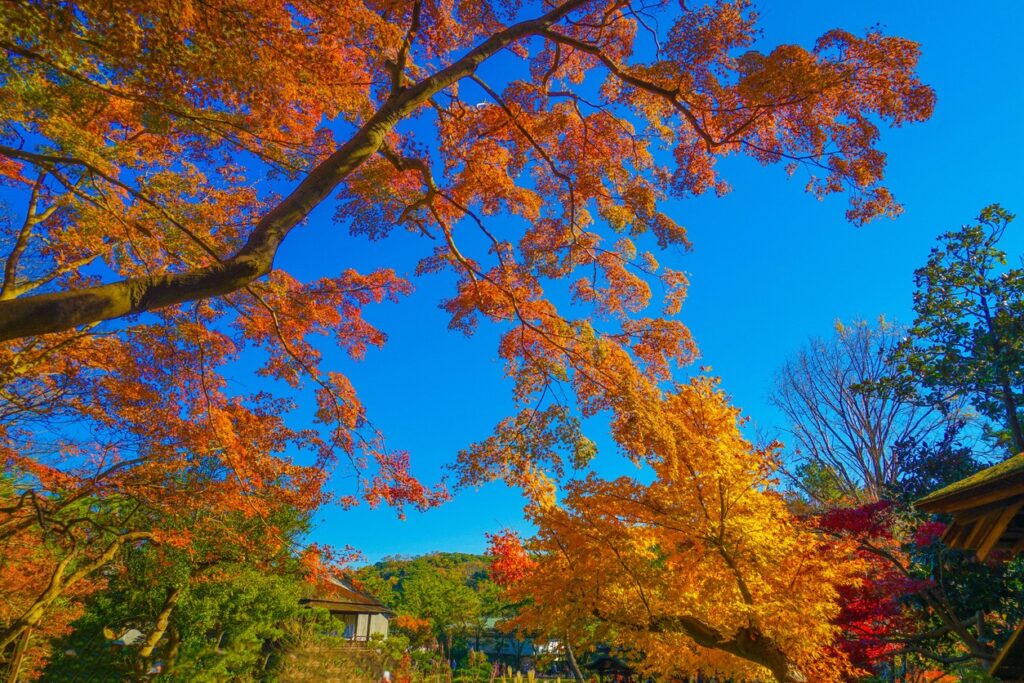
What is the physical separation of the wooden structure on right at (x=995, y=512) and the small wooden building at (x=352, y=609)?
71.9ft

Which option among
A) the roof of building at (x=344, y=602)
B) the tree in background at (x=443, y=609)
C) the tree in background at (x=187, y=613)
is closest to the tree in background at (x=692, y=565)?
the tree in background at (x=187, y=613)

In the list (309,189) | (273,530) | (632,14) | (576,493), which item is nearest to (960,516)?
(576,493)

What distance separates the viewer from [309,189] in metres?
3.51

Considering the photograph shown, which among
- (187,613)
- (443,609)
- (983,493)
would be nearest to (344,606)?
(443,609)

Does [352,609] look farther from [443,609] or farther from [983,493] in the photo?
[983,493]

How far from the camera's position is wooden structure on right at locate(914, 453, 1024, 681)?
297 cm

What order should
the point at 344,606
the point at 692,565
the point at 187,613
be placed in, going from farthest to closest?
1. the point at 344,606
2. the point at 187,613
3. the point at 692,565

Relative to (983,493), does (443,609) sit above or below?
above

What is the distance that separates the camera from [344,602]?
22.4 meters

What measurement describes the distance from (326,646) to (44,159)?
15.9 m

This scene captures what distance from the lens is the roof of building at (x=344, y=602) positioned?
21.1 meters

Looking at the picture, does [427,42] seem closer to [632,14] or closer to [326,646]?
[632,14]

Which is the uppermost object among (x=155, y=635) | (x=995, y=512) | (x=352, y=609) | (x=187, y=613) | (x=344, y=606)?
(x=344, y=606)

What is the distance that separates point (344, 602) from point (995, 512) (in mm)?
24172
